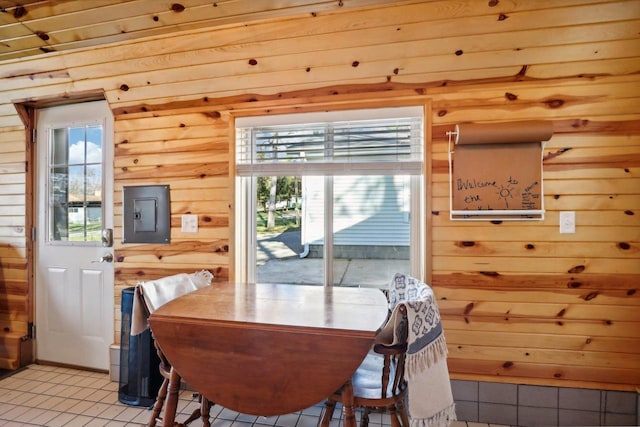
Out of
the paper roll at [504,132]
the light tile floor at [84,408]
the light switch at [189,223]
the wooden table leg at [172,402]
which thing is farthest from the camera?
the light switch at [189,223]

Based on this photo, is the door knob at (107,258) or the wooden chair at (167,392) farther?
the door knob at (107,258)

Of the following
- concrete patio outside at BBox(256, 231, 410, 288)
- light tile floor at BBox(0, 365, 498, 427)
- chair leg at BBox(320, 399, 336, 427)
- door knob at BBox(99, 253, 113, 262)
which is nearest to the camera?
chair leg at BBox(320, 399, 336, 427)

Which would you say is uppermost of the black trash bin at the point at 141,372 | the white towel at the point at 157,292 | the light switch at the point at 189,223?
the light switch at the point at 189,223

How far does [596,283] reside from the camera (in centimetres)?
169

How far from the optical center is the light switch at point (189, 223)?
2.16 metres

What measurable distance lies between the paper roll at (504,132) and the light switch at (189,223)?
172cm

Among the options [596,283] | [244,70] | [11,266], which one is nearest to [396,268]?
[596,283]

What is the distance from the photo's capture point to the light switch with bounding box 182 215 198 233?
2163 mm

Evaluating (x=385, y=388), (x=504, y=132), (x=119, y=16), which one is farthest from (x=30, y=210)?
(x=504, y=132)

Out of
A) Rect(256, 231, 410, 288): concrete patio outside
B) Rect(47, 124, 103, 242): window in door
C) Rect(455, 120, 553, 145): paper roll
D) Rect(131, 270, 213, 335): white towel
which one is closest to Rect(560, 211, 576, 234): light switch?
Rect(455, 120, 553, 145): paper roll

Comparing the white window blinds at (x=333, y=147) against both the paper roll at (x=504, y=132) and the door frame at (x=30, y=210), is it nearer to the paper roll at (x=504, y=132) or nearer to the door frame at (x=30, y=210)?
the paper roll at (x=504, y=132)

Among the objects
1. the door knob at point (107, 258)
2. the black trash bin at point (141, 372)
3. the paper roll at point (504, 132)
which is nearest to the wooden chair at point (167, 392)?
the black trash bin at point (141, 372)

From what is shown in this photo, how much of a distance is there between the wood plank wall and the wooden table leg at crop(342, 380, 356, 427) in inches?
32.5

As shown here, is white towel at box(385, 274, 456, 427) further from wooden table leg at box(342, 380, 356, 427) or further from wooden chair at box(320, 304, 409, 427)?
wooden table leg at box(342, 380, 356, 427)
